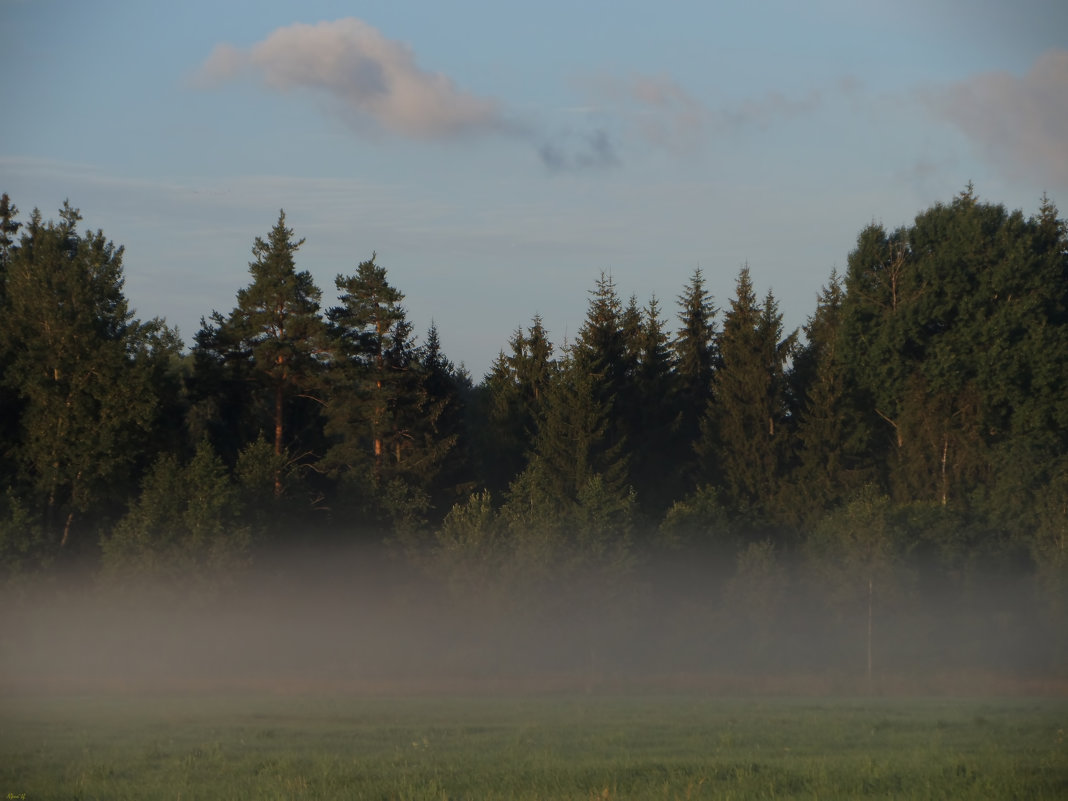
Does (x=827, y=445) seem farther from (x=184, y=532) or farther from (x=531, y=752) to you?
(x=531, y=752)

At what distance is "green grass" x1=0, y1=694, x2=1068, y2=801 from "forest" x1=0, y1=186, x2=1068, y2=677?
18.3 meters

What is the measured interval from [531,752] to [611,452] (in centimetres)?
3827

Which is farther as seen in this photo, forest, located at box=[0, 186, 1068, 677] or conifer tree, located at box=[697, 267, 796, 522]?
Answer: conifer tree, located at box=[697, 267, 796, 522]

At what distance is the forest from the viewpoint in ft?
151

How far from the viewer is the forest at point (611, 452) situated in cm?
4591

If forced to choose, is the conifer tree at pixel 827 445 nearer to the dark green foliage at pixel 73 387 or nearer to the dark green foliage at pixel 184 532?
the dark green foliage at pixel 184 532

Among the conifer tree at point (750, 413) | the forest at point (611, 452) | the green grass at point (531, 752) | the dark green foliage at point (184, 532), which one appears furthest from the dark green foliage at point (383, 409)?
the green grass at point (531, 752)

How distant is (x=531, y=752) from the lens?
17.8m

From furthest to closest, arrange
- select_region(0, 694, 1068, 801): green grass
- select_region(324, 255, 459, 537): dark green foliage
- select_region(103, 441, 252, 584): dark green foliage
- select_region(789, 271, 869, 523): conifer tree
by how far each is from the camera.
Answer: select_region(789, 271, 869, 523): conifer tree < select_region(324, 255, 459, 537): dark green foliage < select_region(103, 441, 252, 584): dark green foliage < select_region(0, 694, 1068, 801): green grass

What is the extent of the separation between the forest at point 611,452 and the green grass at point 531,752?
18291 millimetres

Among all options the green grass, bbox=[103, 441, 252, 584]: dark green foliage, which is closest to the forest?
bbox=[103, 441, 252, 584]: dark green foliage

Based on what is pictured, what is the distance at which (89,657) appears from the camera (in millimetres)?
44375

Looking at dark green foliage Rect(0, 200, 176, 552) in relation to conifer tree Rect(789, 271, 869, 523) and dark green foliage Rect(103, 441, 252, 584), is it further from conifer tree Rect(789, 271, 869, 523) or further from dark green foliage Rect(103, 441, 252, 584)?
Result: conifer tree Rect(789, 271, 869, 523)

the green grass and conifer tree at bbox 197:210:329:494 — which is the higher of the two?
conifer tree at bbox 197:210:329:494
